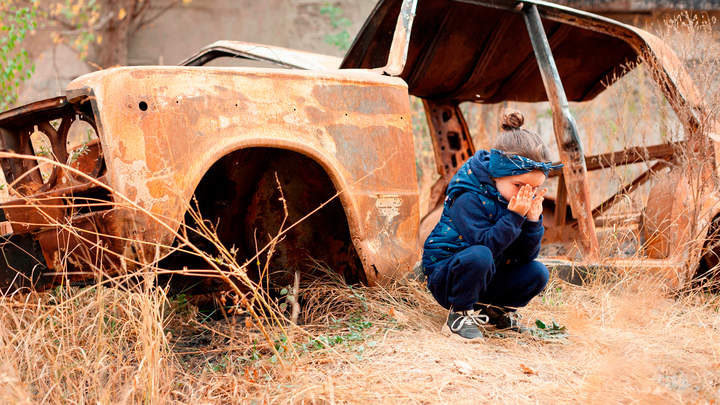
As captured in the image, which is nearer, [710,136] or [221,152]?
[221,152]

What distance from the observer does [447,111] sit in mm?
4762

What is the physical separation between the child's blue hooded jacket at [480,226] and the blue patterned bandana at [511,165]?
5 centimetres

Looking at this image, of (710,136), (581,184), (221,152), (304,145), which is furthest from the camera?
(710,136)

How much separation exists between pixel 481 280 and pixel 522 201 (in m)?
0.37

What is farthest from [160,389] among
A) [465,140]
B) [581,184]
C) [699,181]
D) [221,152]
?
[465,140]

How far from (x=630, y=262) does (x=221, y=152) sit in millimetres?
2271

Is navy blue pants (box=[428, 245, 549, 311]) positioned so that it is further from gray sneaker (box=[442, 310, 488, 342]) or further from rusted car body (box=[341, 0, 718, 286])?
rusted car body (box=[341, 0, 718, 286])

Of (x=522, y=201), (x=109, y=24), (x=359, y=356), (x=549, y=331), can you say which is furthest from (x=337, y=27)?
(x=359, y=356)

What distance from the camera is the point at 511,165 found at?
2389mm

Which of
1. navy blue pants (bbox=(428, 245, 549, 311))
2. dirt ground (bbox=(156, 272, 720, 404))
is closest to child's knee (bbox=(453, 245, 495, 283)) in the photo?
navy blue pants (bbox=(428, 245, 549, 311))

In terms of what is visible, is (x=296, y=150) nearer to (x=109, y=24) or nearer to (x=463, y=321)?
(x=463, y=321)

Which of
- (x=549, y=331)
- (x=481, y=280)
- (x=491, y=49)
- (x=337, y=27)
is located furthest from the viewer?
(x=337, y=27)

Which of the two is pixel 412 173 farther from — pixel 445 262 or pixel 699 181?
pixel 699 181

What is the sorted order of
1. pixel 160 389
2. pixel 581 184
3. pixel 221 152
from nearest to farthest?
pixel 160 389
pixel 221 152
pixel 581 184
